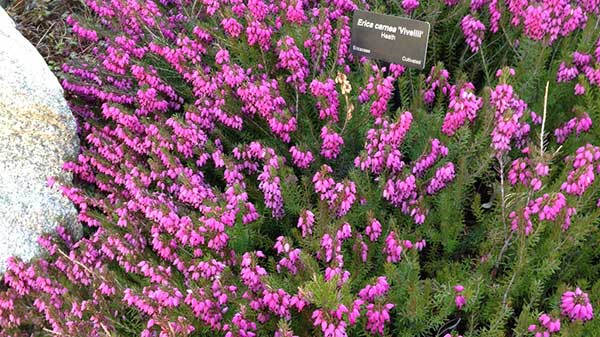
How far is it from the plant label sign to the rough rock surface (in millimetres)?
1969

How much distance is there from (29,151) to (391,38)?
2335mm

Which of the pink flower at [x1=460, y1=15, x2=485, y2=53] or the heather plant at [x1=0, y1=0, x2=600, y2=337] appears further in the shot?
the pink flower at [x1=460, y1=15, x2=485, y2=53]

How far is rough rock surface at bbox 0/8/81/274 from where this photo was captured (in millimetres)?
3477

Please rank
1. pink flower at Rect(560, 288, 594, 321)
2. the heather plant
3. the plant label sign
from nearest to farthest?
pink flower at Rect(560, 288, 594, 321) → the heather plant → the plant label sign

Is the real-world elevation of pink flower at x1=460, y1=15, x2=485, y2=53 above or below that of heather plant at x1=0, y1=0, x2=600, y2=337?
above

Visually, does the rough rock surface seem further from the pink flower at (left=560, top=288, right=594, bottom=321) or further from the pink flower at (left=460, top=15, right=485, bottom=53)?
the pink flower at (left=560, top=288, right=594, bottom=321)

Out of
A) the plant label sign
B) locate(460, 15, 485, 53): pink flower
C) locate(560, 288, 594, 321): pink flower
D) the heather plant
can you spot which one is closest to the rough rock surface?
the heather plant

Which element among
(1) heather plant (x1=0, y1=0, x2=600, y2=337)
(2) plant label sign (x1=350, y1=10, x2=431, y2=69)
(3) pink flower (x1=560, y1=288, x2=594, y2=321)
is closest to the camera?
(3) pink flower (x1=560, y1=288, x2=594, y2=321)

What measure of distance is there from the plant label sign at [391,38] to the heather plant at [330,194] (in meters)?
0.11

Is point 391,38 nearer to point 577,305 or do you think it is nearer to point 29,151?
point 577,305

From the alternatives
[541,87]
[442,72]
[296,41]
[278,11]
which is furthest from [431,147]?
[278,11]

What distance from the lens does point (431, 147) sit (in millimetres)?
2949

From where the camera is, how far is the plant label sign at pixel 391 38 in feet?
11.3

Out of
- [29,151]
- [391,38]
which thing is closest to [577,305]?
[391,38]
